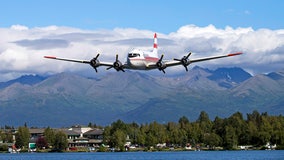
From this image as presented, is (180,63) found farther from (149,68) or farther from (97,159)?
(97,159)

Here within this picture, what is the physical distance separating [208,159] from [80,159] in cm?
3766

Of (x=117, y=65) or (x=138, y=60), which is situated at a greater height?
(x=138, y=60)

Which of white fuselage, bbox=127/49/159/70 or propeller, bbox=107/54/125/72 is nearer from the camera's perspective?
white fuselage, bbox=127/49/159/70

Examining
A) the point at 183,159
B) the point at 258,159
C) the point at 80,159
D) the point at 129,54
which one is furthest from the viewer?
the point at 80,159

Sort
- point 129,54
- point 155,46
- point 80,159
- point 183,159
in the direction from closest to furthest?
point 129,54 → point 155,46 → point 183,159 → point 80,159

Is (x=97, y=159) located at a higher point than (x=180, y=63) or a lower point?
lower

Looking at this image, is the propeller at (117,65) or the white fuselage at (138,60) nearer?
the white fuselage at (138,60)

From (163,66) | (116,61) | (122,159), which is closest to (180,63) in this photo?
(163,66)

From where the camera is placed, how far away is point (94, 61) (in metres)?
108

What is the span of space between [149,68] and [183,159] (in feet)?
248

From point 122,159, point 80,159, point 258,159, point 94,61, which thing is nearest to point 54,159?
point 80,159

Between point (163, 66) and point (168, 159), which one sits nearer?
point (163, 66)

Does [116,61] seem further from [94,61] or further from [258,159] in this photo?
[258,159]

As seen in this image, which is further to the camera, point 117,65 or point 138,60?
point 117,65
